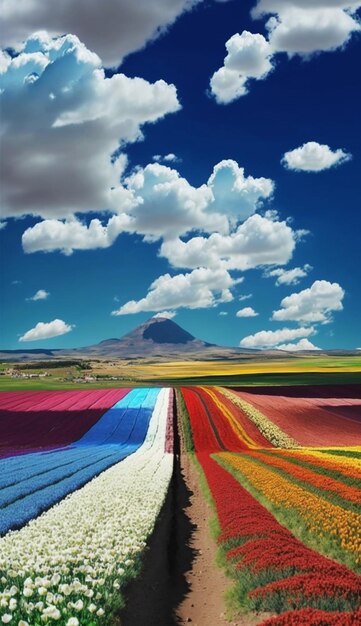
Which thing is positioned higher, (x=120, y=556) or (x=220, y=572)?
(x=120, y=556)

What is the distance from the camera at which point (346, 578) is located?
39.0ft

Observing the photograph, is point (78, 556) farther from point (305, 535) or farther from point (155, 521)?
point (305, 535)

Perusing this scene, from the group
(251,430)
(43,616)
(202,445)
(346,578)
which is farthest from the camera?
(251,430)

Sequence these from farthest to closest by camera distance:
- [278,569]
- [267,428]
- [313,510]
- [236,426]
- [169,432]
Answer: [236,426], [267,428], [169,432], [313,510], [278,569]

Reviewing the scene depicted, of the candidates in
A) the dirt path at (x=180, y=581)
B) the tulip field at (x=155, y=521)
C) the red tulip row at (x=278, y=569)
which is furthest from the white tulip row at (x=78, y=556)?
the red tulip row at (x=278, y=569)

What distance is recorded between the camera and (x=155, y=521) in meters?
18.1

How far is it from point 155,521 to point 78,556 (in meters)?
6.34

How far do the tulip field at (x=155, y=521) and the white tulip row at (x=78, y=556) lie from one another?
0.04 meters

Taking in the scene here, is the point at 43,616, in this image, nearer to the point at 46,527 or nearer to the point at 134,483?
the point at 46,527

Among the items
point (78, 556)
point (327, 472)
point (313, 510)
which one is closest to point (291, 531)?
point (313, 510)

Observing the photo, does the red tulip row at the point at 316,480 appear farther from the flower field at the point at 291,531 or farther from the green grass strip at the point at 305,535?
the green grass strip at the point at 305,535

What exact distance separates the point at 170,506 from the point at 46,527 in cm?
993

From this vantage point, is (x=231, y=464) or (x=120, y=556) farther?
(x=231, y=464)

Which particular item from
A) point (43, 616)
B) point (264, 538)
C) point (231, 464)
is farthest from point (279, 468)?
point (43, 616)
